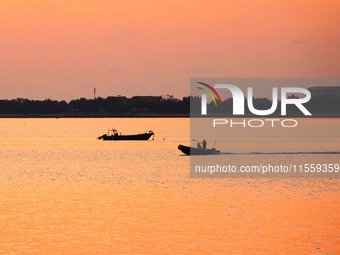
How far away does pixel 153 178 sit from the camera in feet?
279

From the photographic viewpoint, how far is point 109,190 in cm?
7038

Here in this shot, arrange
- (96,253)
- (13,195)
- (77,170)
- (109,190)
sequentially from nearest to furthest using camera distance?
(96,253) → (13,195) → (109,190) → (77,170)

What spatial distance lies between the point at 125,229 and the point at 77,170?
53.0 m

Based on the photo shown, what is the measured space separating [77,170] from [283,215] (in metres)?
49.5

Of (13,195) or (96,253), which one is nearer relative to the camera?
(96,253)

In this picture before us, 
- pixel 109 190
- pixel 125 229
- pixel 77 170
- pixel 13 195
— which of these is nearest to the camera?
pixel 125 229

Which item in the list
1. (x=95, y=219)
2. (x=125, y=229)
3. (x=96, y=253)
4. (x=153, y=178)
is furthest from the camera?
(x=153, y=178)

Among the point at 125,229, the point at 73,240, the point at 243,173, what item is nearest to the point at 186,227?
the point at 125,229

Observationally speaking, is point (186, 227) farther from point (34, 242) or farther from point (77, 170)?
point (77, 170)

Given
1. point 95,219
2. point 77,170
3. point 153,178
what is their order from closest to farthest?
point 95,219, point 153,178, point 77,170

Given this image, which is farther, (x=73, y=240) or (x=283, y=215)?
(x=283, y=215)

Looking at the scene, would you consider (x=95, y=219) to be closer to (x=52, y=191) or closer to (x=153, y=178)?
(x=52, y=191)

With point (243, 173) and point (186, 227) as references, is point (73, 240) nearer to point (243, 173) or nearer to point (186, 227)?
point (186, 227)

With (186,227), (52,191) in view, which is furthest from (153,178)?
(186,227)
